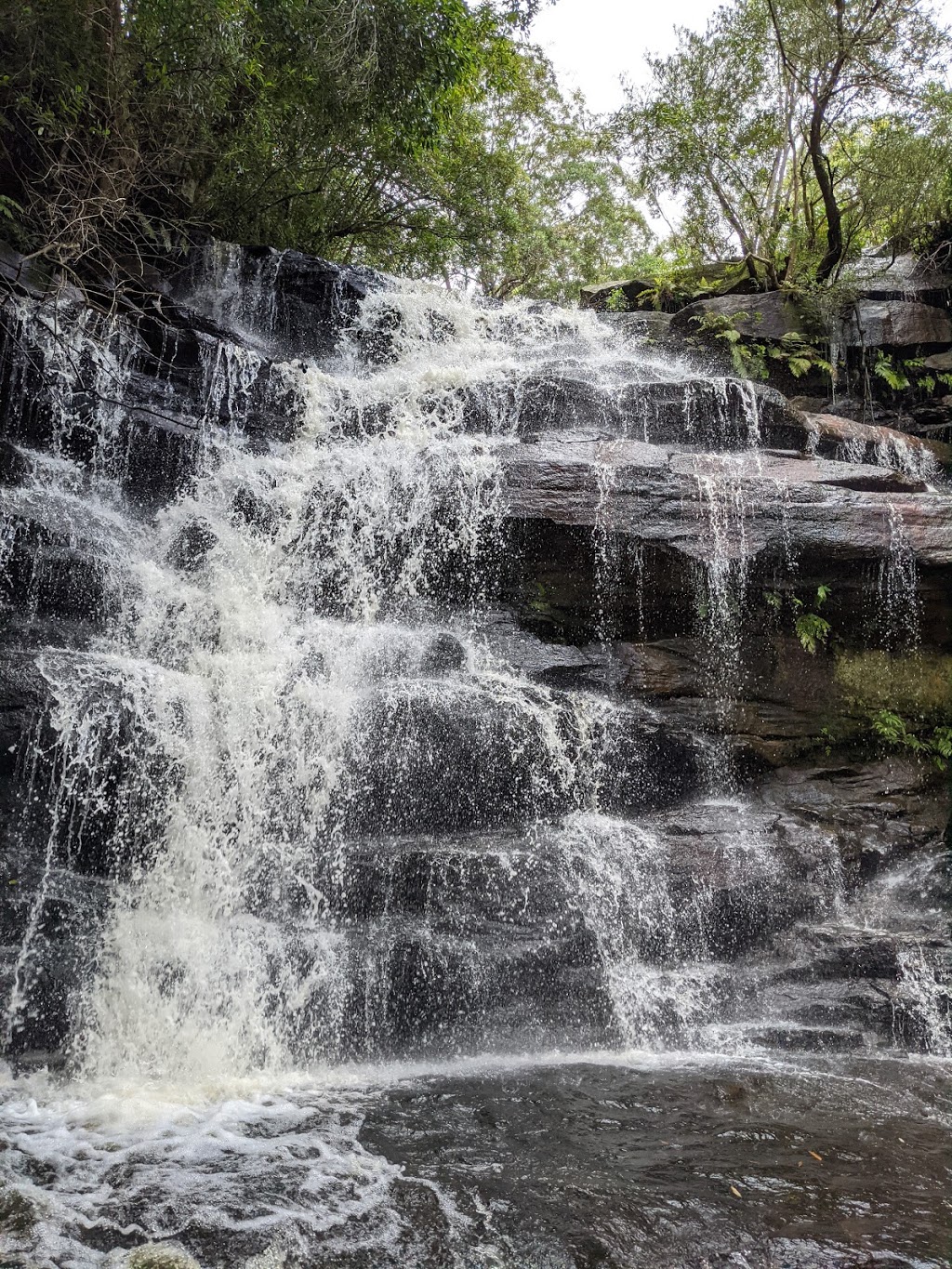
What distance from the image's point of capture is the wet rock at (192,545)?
855cm

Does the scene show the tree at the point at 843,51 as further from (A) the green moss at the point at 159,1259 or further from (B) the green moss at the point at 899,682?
(A) the green moss at the point at 159,1259

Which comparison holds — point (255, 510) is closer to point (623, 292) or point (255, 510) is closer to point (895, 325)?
point (623, 292)

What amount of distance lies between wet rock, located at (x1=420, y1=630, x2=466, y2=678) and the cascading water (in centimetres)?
4

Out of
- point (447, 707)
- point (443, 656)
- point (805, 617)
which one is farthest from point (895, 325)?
point (447, 707)

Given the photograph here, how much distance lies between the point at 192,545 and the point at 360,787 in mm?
3581

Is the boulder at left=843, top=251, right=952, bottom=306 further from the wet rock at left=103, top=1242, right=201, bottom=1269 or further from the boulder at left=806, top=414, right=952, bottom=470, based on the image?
the wet rock at left=103, top=1242, right=201, bottom=1269

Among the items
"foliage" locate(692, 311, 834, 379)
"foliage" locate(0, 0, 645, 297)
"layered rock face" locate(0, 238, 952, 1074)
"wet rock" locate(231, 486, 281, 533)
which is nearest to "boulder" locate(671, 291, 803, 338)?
"foliage" locate(692, 311, 834, 379)

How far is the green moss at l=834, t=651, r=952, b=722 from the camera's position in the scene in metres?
8.80

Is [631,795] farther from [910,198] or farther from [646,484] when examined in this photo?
[910,198]

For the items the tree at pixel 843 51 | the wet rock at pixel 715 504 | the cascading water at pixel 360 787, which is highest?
the tree at pixel 843 51

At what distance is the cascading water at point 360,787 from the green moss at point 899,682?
28.4 inches

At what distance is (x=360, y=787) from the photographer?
22.3 ft

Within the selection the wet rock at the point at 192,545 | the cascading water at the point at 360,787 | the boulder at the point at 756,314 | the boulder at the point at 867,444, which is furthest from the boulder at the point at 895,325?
the wet rock at the point at 192,545

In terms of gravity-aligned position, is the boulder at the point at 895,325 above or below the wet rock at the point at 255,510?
above
